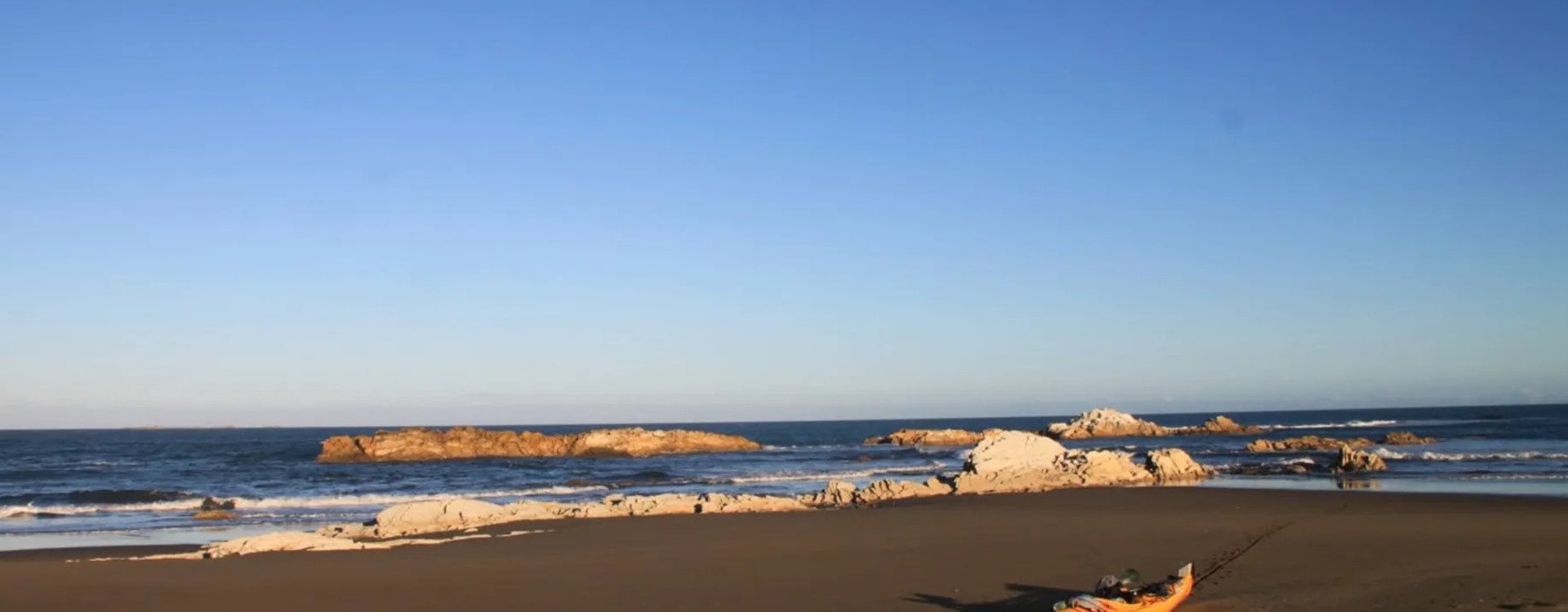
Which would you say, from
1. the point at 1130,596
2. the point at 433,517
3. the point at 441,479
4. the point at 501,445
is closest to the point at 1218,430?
the point at 501,445

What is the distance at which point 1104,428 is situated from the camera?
83000 mm

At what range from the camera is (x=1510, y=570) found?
12.3 meters

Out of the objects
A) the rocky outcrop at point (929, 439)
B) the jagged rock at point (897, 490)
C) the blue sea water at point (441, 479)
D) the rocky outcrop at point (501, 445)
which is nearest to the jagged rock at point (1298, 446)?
the blue sea water at point (441, 479)

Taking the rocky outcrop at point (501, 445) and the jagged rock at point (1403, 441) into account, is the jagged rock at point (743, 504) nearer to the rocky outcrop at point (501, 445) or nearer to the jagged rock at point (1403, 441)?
the rocky outcrop at point (501, 445)

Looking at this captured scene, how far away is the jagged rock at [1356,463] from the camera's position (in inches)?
1261

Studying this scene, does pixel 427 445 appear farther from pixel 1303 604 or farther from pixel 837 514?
pixel 1303 604

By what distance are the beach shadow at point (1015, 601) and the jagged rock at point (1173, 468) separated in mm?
18456

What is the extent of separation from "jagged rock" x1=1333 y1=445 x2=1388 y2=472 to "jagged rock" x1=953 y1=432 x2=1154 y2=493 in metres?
6.93

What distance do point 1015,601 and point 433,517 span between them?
37.9 ft

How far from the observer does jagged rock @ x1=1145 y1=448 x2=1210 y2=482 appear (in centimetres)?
2922

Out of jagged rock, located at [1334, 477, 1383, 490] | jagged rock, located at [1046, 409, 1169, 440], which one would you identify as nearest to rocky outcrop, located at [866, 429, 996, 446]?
jagged rock, located at [1046, 409, 1169, 440]

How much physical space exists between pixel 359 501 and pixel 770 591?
787 inches

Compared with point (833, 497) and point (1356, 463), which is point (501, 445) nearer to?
point (833, 497)

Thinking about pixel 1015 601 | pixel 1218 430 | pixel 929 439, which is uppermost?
pixel 1218 430
